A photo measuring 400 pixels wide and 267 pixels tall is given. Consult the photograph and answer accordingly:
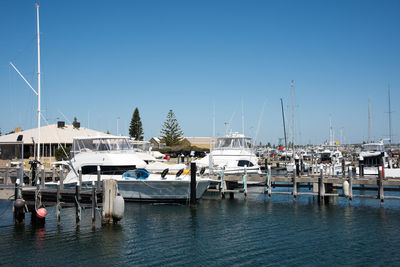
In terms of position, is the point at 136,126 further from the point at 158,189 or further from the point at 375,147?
the point at 158,189

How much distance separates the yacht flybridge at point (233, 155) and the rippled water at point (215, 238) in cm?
971

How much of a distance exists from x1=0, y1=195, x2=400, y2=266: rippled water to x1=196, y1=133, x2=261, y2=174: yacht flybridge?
31.9ft

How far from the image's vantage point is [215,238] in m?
18.2

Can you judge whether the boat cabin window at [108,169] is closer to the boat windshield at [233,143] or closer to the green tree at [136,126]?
the boat windshield at [233,143]

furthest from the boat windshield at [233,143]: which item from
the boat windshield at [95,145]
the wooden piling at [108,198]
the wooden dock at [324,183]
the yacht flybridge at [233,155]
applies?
Result: the wooden piling at [108,198]

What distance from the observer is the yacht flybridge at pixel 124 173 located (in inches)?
1051

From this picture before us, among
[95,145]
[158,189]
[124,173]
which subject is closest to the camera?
[158,189]

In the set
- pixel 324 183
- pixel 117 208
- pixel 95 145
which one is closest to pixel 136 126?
pixel 95 145

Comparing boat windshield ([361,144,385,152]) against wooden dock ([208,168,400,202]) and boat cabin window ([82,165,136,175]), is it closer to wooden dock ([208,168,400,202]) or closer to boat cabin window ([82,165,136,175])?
wooden dock ([208,168,400,202])

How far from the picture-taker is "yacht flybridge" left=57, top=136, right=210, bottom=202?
26688mm

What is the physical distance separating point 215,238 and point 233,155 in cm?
1879

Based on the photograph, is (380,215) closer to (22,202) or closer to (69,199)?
(69,199)

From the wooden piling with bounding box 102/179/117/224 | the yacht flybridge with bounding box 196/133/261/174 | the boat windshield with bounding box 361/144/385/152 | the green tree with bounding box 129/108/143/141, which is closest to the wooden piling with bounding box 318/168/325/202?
the yacht flybridge with bounding box 196/133/261/174

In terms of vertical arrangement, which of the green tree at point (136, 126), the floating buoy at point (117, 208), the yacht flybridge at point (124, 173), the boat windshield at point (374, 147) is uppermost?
the green tree at point (136, 126)
